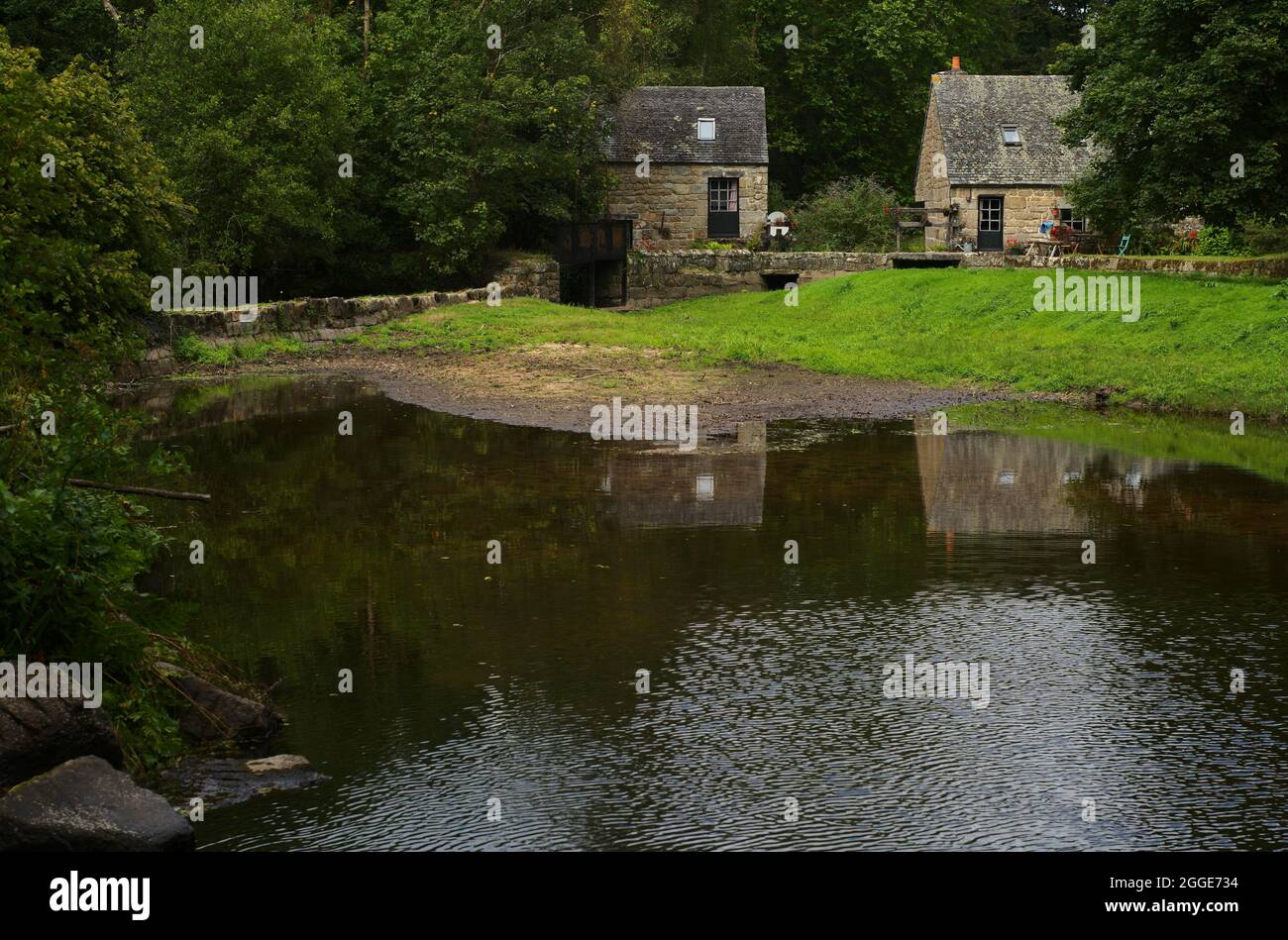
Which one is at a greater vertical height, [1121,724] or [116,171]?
[116,171]

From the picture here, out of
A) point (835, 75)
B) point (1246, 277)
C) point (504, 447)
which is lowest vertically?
point (504, 447)

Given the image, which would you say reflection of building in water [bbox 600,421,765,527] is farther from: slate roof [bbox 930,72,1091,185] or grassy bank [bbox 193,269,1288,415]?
slate roof [bbox 930,72,1091,185]

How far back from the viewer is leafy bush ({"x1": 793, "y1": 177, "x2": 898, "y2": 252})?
52250 mm

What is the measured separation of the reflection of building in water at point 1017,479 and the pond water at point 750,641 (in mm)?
80

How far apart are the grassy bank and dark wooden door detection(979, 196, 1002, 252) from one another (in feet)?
53.3

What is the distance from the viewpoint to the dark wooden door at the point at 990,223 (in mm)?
55656

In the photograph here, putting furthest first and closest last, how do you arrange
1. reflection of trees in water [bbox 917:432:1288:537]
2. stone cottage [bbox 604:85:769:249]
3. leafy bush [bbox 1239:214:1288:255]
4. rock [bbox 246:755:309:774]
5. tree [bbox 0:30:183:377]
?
stone cottage [bbox 604:85:769:249]
leafy bush [bbox 1239:214:1288:255]
reflection of trees in water [bbox 917:432:1288:537]
tree [bbox 0:30:183:377]
rock [bbox 246:755:309:774]

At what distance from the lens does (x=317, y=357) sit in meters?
32.7

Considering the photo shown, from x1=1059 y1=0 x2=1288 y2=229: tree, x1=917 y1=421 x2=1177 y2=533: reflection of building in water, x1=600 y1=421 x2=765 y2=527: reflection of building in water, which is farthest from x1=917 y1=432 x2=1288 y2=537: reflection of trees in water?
x1=1059 y1=0 x2=1288 y2=229: tree

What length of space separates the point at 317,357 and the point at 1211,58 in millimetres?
19648

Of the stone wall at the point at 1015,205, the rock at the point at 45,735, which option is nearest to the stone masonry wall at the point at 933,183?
the stone wall at the point at 1015,205

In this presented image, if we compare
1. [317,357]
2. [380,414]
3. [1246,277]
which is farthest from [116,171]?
[1246,277]

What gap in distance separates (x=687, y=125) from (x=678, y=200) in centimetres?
284

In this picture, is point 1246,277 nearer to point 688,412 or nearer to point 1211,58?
point 1211,58
